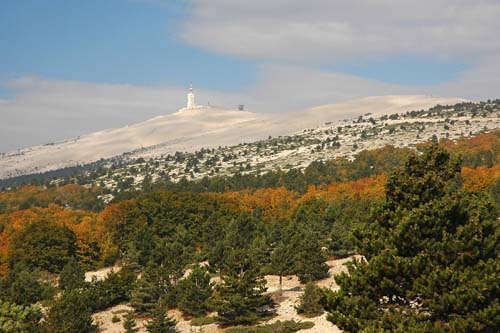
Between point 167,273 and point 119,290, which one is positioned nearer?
point 167,273

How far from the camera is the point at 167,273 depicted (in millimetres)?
50781

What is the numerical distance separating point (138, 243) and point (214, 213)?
46.3ft

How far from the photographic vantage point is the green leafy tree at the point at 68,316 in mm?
40281

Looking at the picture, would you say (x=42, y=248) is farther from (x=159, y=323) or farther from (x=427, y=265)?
(x=427, y=265)

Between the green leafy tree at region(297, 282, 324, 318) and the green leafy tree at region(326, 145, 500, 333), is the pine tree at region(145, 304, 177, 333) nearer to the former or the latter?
the green leafy tree at region(297, 282, 324, 318)

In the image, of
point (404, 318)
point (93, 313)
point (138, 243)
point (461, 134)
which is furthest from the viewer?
point (461, 134)

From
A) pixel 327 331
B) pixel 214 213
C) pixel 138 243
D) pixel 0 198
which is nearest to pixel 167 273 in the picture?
pixel 327 331

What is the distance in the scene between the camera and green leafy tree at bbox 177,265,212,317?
47.7 meters

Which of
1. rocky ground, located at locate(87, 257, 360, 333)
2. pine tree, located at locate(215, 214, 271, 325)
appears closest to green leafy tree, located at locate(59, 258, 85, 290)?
rocky ground, located at locate(87, 257, 360, 333)

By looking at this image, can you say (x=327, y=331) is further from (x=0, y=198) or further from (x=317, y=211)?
(x=0, y=198)

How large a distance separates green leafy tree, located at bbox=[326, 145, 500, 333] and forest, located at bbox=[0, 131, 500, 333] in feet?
0.15

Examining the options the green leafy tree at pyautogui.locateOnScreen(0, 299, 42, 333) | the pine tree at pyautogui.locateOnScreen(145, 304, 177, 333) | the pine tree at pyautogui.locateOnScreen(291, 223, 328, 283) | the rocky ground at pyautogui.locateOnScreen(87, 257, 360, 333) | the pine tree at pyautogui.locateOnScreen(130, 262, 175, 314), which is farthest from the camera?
the pine tree at pyautogui.locateOnScreen(291, 223, 328, 283)

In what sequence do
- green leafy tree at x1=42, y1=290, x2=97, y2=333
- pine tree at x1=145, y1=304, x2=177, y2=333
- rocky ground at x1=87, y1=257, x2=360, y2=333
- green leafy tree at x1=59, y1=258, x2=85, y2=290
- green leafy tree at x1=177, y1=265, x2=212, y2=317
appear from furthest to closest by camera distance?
green leafy tree at x1=59, y1=258, x2=85, y2=290 < green leafy tree at x1=177, y1=265, x2=212, y2=317 < rocky ground at x1=87, y1=257, x2=360, y2=333 < pine tree at x1=145, y1=304, x2=177, y2=333 < green leafy tree at x1=42, y1=290, x2=97, y2=333

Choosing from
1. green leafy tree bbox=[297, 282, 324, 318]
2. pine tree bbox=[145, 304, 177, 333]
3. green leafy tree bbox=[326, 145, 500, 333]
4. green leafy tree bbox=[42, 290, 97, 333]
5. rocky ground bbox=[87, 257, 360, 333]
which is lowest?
rocky ground bbox=[87, 257, 360, 333]
